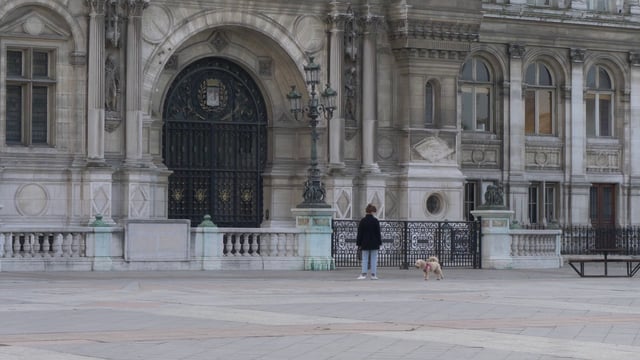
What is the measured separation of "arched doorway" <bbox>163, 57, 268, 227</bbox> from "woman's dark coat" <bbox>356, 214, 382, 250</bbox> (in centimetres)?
1103

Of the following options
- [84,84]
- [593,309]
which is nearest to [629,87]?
[84,84]

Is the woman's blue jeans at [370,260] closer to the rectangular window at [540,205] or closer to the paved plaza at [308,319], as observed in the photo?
the paved plaza at [308,319]

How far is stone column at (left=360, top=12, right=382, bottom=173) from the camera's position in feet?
160

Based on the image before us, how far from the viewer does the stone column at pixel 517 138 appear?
5500 cm

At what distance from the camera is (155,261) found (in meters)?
38.8

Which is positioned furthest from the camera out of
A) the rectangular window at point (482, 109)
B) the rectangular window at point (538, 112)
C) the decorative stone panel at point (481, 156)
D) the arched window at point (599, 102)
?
the arched window at point (599, 102)

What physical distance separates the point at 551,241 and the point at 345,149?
695cm

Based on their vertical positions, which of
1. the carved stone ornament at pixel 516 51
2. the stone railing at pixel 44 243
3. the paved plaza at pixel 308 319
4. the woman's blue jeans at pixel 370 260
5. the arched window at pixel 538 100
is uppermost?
the carved stone ornament at pixel 516 51

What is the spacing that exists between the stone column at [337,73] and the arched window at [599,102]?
468 inches

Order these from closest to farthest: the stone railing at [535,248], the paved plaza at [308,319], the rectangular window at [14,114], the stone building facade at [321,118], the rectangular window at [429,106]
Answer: the paved plaza at [308,319] < the stone railing at [535,248] < the rectangular window at [14,114] < the stone building facade at [321,118] < the rectangular window at [429,106]

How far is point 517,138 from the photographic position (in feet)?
181

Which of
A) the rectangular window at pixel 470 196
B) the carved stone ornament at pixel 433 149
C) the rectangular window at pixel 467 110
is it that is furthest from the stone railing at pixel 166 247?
the rectangular window at pixel 467 110

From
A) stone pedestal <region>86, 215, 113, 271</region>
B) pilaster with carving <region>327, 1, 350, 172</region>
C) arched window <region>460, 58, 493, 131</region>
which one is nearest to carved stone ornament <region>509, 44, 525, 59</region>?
arched window <region>460, 58, 493, 131</region>

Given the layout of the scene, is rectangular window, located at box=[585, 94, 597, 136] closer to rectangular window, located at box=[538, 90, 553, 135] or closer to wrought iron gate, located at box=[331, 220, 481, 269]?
rectangular window, located at box=[538, 90, 553, 135]
